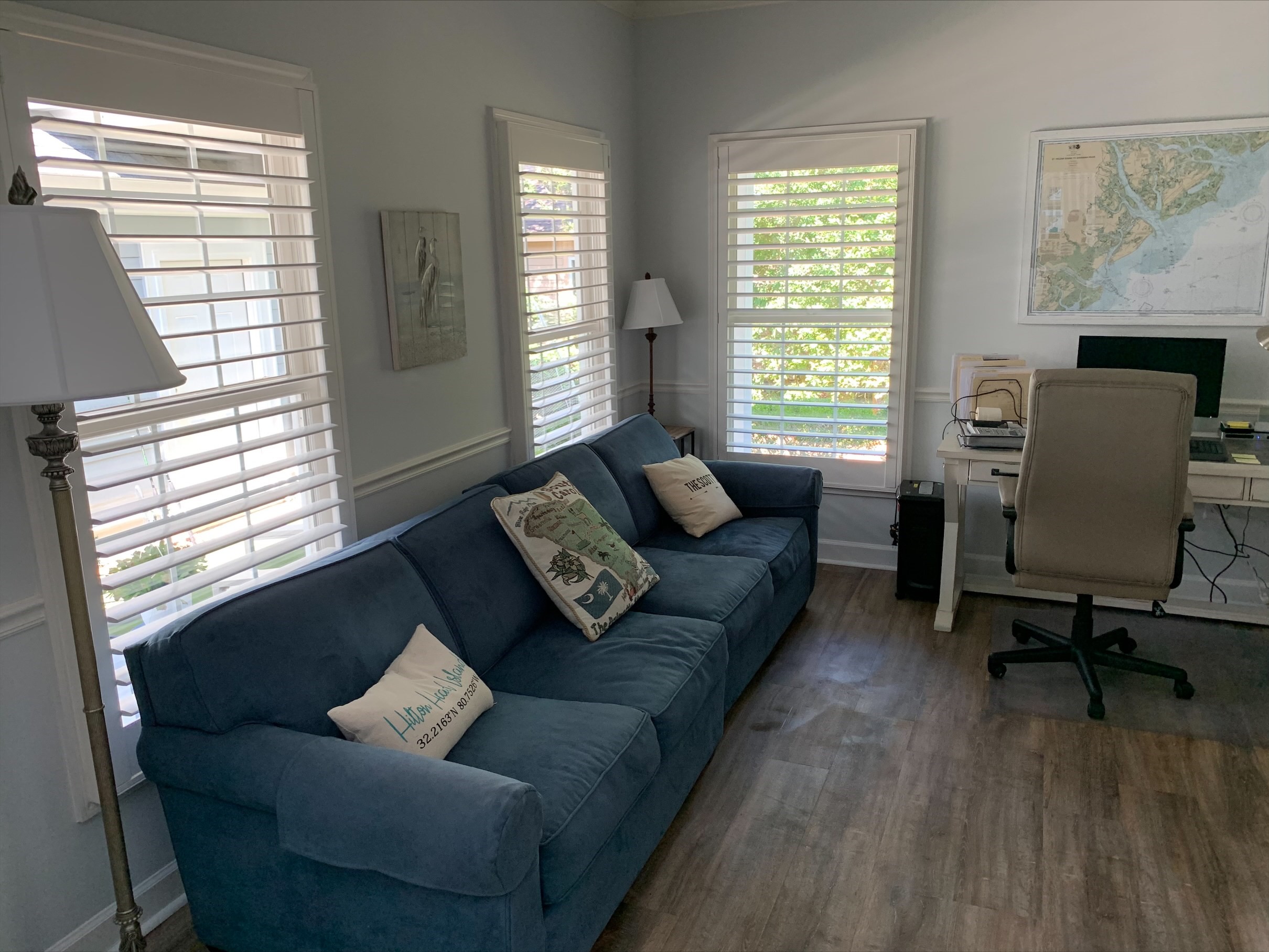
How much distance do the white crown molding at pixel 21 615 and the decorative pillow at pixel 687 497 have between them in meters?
2.29

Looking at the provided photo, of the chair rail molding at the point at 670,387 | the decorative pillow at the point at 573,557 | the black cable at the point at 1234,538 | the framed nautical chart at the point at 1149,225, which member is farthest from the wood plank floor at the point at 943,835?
the chair rail molding at the point at 670,387

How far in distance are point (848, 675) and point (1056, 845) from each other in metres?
1.09

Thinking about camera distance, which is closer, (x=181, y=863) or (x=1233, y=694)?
(x=181, y=863)

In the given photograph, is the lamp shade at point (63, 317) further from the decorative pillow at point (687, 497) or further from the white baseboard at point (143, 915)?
the decorative pillow at point (687, 497)

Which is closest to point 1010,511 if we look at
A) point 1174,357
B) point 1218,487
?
point 1218,487

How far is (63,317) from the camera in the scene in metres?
1.63

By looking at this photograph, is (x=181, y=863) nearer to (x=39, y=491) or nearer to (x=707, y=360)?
(x=39, y=491)

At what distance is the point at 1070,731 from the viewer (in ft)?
10.4

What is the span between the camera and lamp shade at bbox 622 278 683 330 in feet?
15.2

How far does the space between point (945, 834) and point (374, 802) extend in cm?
162

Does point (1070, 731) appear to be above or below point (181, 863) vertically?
below

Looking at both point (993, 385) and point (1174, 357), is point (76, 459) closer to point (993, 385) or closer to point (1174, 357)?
point (993, 385)

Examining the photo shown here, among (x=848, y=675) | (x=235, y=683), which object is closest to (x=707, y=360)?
(x=848, y=675)

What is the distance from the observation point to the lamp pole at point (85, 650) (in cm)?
178
